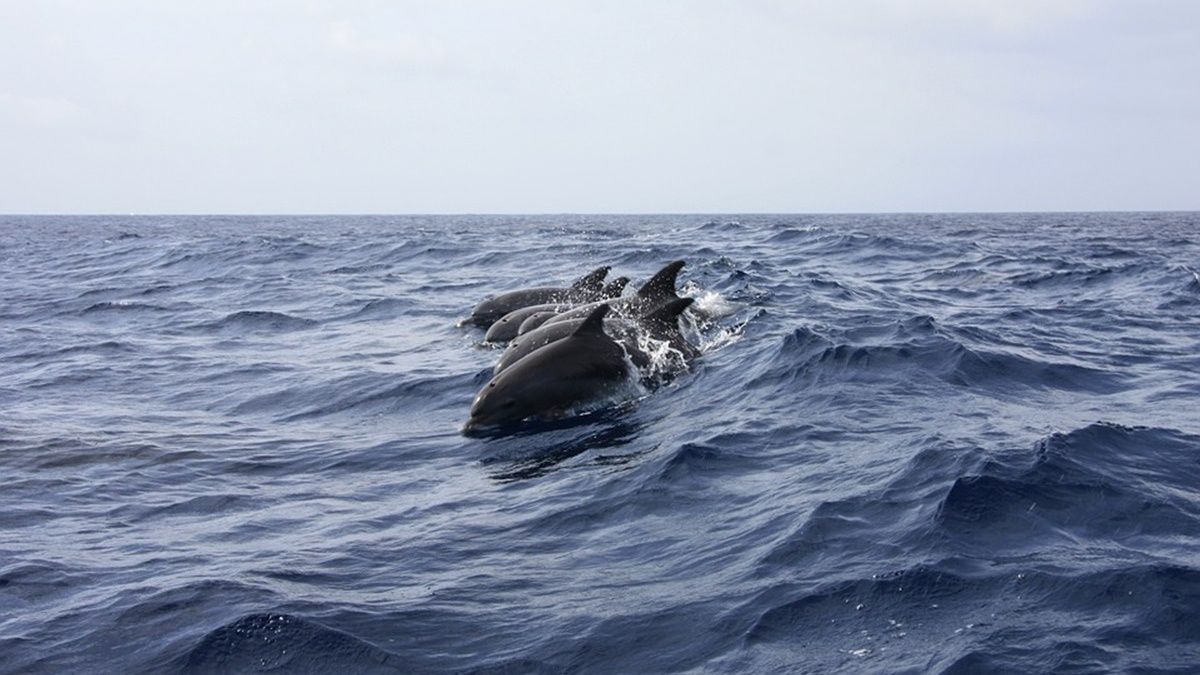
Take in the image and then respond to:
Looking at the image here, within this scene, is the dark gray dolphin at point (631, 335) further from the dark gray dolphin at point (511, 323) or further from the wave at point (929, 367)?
the dark gray dolphin at point (511, 323)

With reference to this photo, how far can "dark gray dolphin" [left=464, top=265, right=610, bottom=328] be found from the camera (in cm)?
2119

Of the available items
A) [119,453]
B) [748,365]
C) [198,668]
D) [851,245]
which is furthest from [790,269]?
[198,668]

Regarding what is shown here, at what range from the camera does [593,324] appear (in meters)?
14.6

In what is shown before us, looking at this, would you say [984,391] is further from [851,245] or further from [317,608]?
[851,245]

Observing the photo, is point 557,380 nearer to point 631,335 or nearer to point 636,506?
point 631,335

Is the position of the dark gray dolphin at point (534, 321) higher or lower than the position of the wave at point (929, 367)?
higher

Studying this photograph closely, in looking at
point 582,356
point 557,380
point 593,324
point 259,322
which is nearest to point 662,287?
point 593,324

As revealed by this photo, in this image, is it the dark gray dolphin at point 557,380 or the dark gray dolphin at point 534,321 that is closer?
the dark gray dolphin at point 557,380

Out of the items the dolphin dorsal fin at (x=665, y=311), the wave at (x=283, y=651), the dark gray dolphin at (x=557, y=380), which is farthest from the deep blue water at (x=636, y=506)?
the dolphin dorsal fin at (x=665, y=311)

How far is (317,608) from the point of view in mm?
7891

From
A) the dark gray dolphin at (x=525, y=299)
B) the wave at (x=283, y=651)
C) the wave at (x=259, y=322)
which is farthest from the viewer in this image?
the wave at (x=259, y=322)

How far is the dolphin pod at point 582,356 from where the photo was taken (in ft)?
44.8

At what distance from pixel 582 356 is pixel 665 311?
8.36 feet

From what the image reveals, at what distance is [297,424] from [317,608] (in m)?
6.96
